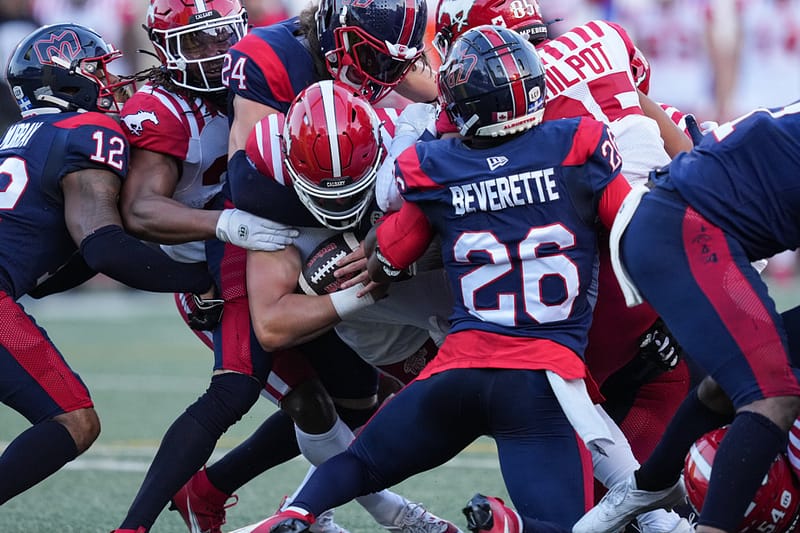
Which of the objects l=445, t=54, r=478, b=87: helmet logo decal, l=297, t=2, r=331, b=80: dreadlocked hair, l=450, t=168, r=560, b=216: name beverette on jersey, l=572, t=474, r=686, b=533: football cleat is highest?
l=445, t=54, r=478, b=87: helmet logo decal

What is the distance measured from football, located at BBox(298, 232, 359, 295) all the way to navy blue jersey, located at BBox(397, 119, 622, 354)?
49cm

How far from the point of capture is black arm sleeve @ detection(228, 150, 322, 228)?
12.7 feet

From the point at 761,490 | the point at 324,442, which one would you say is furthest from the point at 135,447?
the point at 761,490

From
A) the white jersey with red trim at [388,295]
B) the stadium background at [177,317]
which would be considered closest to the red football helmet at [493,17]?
the white jersey with red trim at [388,295]

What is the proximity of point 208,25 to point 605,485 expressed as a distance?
6.87 feet

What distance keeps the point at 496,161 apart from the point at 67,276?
1.88m

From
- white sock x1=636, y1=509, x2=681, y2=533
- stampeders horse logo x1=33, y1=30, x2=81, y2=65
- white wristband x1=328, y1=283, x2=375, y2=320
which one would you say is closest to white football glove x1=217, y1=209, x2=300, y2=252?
white wristband x1=328, y1=283, x2=375, y2=320

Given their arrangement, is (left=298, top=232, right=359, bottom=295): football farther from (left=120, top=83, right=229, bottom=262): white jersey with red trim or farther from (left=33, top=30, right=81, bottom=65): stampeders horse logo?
(left=33, top=30, right=81, bottom=65): stampeders horse logo

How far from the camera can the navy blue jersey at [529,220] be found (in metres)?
3.32

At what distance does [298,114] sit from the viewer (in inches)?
144

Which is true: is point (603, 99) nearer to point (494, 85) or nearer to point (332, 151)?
point (494, 85)

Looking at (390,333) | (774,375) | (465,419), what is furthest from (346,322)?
(774,375)

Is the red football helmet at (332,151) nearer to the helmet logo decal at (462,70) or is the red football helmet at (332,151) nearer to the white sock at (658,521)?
the helmet logo decal at (462,70)

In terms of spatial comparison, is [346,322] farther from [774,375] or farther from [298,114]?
[774,375]
